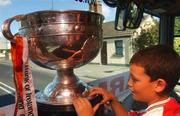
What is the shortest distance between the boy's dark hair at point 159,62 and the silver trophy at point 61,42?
27 cm

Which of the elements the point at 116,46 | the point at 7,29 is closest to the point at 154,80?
the point at 7,29

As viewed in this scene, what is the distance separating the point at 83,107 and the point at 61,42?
306 mm

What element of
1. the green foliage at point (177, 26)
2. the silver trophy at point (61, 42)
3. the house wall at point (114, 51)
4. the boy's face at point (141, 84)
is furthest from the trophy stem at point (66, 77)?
the house wall at point (114, 51)

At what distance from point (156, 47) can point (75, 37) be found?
1.16ft

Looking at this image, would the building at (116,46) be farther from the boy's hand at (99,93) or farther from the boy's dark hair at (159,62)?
the boy's dark hair at (159,62)

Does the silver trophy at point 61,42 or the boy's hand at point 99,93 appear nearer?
the silver trophy at point 61,42

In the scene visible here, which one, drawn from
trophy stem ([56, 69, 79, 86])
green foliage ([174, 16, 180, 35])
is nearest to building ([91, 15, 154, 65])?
green foliage ([174, 16, 180, 35])

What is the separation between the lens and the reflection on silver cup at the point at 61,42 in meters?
1.54

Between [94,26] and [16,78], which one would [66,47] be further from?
[16,78]

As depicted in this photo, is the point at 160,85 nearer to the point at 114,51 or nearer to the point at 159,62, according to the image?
the point at 159,62

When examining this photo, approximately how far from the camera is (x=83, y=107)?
4.76 ft

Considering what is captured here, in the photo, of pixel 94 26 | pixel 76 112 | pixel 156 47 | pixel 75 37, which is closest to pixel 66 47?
pixel 75 37

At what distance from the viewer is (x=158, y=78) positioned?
1483 mm

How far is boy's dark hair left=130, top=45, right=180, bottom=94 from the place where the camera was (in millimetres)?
1450
